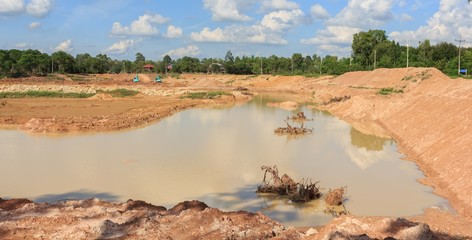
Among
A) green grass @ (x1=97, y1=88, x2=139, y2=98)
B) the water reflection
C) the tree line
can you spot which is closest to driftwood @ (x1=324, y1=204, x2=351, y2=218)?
the water reflection

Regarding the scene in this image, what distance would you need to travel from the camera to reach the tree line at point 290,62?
67188mm

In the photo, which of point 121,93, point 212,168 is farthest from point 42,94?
point 212,168

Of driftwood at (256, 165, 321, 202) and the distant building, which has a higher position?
the distant building

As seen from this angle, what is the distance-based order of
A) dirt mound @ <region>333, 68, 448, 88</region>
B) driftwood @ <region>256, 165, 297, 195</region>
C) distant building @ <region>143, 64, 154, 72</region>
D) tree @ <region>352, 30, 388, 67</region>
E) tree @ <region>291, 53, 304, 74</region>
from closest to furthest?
1. driftwood @ <region>256, 165, 297, 195</region>
2. dirt mound @ <region>333, 68, 448, 88</region>
3. tree @ <region>352, 30, 388, 67</region>
4. tree @ <region>291, 53, 304, 74</region>
5. distant building @ <region>143, 64, 154, 72</region>

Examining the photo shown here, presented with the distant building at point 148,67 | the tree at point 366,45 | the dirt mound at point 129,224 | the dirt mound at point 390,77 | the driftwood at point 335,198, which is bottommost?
the driftwood at point 335,198

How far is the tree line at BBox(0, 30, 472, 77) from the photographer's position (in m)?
67.2

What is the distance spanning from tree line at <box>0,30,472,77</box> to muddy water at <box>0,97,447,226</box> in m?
43.3

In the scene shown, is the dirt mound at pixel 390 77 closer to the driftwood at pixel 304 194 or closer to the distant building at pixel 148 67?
the driftwood at pixel 304 194

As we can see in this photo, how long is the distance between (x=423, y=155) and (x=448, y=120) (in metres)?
3.09

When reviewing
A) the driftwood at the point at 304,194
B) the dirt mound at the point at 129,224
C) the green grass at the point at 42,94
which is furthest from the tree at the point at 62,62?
the driftwood at the point at 304,194

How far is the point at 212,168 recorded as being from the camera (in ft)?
50.6

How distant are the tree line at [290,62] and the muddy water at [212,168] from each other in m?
43.3

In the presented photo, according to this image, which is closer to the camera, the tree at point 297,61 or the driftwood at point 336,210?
the driftwood at point 336,210

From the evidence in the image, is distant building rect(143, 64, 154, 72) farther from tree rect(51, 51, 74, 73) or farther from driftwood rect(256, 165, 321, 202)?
driftwood rect(256, 165, 321, 202)
